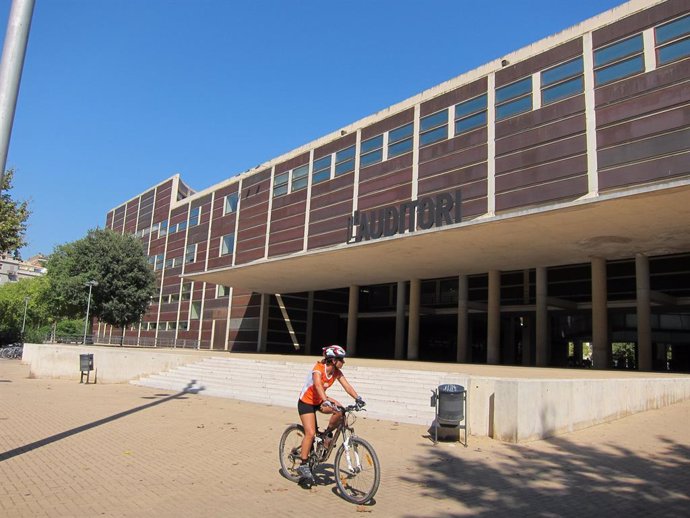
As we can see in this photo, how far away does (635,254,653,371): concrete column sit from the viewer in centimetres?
2383

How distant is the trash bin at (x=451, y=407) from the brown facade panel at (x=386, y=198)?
1810 cm

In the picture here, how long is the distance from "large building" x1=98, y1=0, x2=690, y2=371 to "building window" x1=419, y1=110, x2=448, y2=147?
75 millimetres

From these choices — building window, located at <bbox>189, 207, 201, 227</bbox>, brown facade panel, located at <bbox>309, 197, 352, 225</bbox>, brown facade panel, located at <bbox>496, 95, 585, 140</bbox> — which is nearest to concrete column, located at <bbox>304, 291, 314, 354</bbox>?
brown facade panel, located at <bbox>309, 197, 352, 225</bbox>

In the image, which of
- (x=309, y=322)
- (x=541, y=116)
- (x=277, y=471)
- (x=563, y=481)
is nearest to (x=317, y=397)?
(x=277, y=471)

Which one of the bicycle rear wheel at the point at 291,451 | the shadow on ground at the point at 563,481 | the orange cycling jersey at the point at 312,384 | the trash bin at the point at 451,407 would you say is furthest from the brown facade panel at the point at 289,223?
the orange cycling jersey at the point at 312,384

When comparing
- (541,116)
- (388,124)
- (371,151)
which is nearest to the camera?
(541,116)

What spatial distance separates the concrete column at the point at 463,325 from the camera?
31.4 metres

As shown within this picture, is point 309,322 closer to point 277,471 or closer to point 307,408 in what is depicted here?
point 277,471

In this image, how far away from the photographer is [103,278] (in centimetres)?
3925

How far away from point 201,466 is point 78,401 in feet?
30.3

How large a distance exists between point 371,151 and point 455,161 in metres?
6.54

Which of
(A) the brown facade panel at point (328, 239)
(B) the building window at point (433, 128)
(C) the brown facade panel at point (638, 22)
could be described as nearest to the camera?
(C) the brown facade panel at point (638, 22)

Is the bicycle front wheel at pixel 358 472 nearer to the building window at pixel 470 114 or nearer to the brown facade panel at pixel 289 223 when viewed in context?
the building window at pixel 470 114

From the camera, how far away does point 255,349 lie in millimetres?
43000
